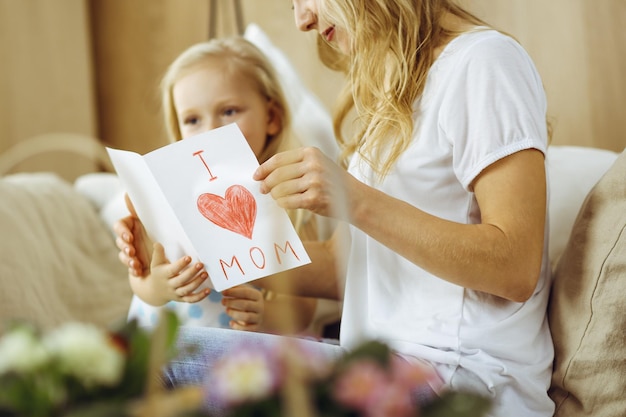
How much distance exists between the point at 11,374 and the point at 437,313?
23.4 inches

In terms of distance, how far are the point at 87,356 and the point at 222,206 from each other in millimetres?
513

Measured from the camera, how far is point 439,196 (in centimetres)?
99

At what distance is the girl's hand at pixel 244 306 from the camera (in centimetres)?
119

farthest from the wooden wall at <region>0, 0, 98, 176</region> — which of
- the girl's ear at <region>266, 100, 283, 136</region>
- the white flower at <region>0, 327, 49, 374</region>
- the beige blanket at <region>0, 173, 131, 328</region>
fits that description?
the white flower at <region>0, 327, 49, 374</region>

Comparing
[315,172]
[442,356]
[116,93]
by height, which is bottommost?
[116,93]

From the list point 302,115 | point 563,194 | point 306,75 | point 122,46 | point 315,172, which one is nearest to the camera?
point 315,172

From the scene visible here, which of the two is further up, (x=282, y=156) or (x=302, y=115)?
(x=282, y=156)

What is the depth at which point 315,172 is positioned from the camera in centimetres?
88

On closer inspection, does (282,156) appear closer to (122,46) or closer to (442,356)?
(442,356)

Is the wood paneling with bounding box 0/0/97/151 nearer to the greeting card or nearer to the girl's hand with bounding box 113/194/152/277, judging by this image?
the girl's hand with bounding box 113/194/152/277

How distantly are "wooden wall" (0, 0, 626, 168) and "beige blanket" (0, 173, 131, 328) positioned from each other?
0.76 meters

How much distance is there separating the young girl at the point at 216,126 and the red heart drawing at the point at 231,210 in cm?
10

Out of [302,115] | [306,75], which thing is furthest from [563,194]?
[306,75]

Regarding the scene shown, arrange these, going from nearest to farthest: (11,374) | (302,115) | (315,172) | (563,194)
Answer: (11,374) < (315,172) < (563,194) < (302,115)
